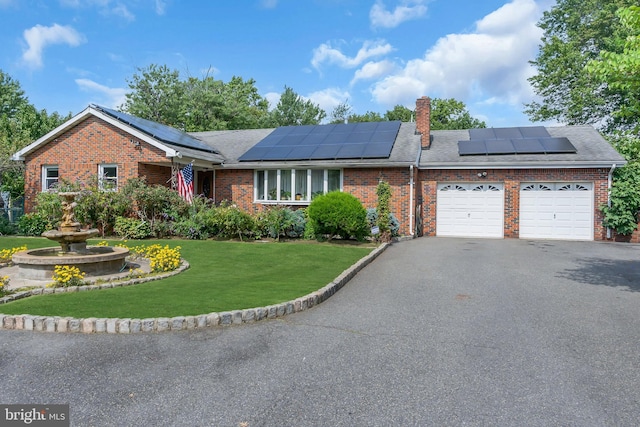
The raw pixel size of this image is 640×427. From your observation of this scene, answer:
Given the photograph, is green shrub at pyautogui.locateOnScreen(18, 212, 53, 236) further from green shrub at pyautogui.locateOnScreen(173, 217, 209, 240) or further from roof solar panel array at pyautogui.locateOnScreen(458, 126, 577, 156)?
roof solar panel array at pyautogui.locateOnScreen(458, 126, 577, 156)

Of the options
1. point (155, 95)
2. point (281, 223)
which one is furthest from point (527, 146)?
point (155, 95)

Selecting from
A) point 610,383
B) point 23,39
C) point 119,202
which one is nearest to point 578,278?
point 610,383

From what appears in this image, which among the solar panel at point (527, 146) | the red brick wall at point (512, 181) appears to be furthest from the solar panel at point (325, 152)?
the solar panel at point (527, 146)

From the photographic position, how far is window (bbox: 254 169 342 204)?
17953 mm

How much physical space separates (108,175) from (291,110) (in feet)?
90.2

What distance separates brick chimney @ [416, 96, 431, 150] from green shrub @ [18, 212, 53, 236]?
16714 millimetres

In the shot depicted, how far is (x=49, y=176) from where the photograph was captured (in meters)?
18.2

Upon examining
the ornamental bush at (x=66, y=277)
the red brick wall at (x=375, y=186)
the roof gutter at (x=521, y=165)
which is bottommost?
the ornamental bush at (x=66, y=277)

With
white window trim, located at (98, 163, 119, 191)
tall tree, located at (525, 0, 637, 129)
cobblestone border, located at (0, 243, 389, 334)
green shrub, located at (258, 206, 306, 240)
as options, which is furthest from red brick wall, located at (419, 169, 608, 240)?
tall tree, located at (525, 0, 637, 129)

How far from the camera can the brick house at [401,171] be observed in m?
16.7

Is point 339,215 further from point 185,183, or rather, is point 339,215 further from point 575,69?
point 575,69

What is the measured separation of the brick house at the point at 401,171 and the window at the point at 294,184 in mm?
46

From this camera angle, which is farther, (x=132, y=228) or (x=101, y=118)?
(x=101, y=118)

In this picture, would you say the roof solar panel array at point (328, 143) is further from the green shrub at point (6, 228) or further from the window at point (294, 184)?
the green shrub at point (6, 228)
